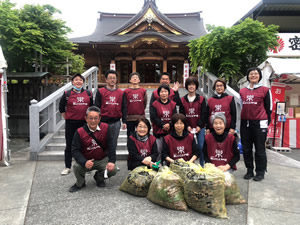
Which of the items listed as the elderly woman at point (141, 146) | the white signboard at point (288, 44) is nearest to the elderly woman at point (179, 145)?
the elderly woman at point (141, 146)

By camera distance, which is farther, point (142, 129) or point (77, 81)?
point (77, 81)

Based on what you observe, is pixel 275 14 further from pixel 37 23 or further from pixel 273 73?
pixel 37 23

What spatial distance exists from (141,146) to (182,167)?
2.36 ft

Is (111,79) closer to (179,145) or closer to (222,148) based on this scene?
(179,145)

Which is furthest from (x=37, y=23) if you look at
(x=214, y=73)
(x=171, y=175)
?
(x=171, y=175)

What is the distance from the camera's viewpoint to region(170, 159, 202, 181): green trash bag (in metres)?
2.54

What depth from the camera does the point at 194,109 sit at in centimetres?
357

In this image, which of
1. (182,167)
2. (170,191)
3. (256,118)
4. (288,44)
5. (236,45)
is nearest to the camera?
(170,191)

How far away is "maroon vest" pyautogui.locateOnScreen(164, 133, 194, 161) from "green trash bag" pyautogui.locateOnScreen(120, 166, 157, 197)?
0.44 meters

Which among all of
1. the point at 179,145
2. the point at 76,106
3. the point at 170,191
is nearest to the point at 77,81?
the point at 76,106

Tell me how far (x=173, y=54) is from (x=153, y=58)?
155 cm

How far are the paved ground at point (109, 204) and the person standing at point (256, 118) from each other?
1.09 feet

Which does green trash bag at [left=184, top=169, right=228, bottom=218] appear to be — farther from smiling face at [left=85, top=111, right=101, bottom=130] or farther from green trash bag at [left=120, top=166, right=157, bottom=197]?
smiling face at [left=85, top=111, right=101, bottom=130]

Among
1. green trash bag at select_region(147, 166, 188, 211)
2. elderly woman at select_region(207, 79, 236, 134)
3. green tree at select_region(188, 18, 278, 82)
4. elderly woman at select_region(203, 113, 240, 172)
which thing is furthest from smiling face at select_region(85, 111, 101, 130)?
green tree at select_region(188, 18, 278, 82)
